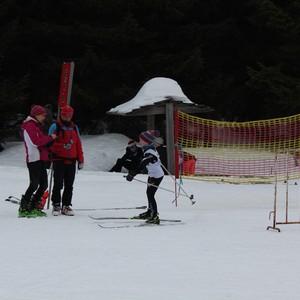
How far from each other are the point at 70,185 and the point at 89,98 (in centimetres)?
1273

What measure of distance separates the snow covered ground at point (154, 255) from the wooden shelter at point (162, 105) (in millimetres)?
5846

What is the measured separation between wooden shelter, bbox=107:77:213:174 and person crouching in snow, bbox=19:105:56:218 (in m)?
8.03

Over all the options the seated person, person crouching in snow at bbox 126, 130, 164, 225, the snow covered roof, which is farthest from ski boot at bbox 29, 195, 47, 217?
the snow covered roof

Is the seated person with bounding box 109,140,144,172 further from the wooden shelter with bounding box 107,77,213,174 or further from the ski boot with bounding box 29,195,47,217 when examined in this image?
the ski boot with bounding box 29,195,47,217

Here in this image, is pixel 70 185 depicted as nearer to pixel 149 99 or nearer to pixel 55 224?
pixel 55 224

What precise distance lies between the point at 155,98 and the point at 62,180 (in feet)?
28.7

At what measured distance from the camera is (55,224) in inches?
324

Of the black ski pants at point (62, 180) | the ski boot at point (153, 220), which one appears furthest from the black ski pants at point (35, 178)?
the ski boot at point (153, 220)

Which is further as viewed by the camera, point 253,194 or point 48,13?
point 48,13

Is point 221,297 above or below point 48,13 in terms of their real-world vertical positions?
below

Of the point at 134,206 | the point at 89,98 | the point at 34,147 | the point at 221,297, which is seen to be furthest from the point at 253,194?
the point at 89,98

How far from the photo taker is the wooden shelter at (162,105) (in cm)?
1689

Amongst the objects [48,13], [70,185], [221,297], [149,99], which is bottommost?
[221,297]

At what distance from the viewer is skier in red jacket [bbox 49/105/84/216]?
9.17 m
